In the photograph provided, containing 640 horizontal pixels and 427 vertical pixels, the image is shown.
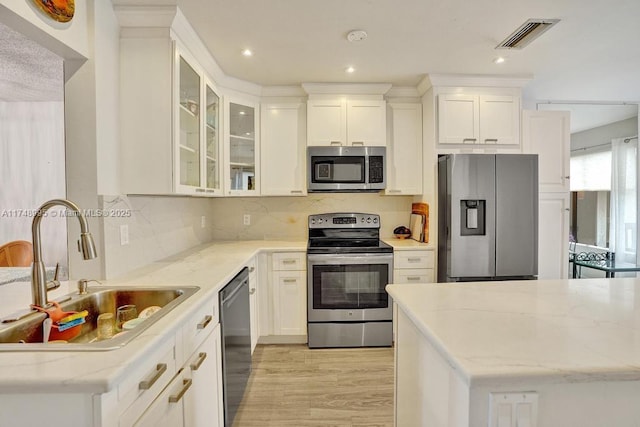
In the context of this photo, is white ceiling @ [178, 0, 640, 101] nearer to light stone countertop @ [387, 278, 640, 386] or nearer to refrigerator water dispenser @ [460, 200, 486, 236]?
refrigerator water dispenser @ [460, 200, 486, 236]

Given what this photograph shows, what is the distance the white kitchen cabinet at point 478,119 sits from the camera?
116 inches

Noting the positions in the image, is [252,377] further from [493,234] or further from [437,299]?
[493,234]

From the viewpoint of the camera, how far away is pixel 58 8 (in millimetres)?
1436

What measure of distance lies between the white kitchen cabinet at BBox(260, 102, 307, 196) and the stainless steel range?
0.73 metres

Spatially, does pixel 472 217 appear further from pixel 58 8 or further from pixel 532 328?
pixel 58 8

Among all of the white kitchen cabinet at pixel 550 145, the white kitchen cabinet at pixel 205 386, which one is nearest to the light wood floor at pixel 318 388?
the white kitchen cabinet at pixel 205 386

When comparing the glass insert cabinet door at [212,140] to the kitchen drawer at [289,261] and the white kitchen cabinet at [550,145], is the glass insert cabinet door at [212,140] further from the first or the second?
the white kitchen cabinet at [550,145]

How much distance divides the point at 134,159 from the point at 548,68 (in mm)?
3286

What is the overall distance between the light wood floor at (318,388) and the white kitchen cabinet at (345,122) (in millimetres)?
1915

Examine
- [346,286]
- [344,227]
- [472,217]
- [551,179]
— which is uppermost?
[551,179]

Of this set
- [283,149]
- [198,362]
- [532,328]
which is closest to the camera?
[532,328]

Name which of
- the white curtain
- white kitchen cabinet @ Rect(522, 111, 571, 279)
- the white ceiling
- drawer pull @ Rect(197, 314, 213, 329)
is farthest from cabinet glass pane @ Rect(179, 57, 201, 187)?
the white curtain

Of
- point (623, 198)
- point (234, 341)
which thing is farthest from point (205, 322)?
point (623, 198)

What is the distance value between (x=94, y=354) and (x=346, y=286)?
2.19m
